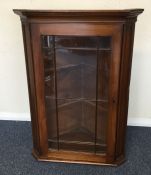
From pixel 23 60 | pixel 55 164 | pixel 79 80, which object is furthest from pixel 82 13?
pixel 55 164

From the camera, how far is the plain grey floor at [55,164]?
1.66 metres

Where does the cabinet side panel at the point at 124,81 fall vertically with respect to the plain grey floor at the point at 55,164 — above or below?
above

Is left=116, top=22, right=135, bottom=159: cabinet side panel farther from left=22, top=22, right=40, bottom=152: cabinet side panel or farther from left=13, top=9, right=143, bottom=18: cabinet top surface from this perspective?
left=22, top=22, right=40, bottom=152: cabinet side panel

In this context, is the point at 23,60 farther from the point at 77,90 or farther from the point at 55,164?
the point at 55,164

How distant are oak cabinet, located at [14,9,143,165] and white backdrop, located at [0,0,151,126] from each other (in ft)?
1.62

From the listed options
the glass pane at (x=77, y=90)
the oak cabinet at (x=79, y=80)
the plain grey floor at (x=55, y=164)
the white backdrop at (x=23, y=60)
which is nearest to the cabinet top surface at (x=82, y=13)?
the oak cabinet at (x=79, y=80)

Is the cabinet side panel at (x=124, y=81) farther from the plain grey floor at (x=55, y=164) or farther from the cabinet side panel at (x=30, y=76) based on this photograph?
the cabinet side panel at (x=30, y=76)

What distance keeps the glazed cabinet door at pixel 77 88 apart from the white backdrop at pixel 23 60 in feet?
1.78

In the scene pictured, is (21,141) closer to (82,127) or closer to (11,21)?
(82,127)

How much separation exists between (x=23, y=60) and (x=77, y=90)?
67 cm

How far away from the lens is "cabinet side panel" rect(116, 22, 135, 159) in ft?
4.47

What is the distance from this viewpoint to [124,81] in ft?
4.86

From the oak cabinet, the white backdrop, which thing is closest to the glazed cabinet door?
the oak cabinet

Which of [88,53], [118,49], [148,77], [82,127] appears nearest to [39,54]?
[88,53]
